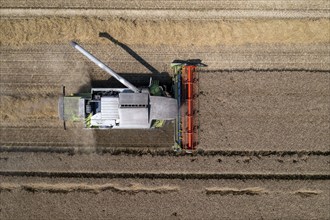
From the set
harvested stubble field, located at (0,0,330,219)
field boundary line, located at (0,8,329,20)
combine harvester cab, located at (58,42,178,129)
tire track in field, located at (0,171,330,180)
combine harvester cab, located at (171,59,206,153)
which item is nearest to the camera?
combine harvester cab, located at (58,42,178,129)

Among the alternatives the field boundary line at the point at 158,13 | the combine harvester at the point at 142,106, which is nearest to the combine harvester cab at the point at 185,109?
the combine harvester at the point at 142,106

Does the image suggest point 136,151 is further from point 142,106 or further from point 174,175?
point 142,106

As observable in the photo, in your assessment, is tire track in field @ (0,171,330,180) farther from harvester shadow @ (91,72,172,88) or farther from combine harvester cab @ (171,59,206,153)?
harvester shadow @ (91,72,172,88)

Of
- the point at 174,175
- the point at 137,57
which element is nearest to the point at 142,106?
the point at 137,57

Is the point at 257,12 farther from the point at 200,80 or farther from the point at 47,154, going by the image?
the point at 47,154

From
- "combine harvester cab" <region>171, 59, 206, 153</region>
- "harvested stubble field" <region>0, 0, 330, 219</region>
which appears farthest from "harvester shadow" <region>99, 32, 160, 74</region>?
"combine harvester cab" <region>171, 59, 206, 153</region>

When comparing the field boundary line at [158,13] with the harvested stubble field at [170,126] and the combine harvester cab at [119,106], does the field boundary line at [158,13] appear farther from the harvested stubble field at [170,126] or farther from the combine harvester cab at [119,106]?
the combine harvester cab at [119,106]

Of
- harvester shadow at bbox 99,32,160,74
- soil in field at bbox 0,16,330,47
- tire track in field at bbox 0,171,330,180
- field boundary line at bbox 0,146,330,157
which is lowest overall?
tire track in field at bbox 0,171,330,180
